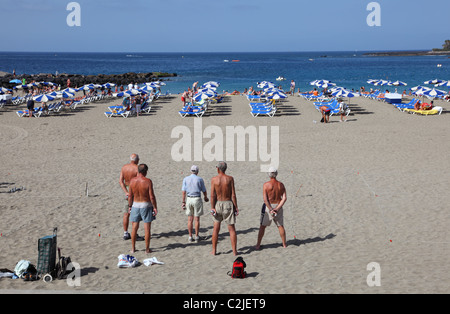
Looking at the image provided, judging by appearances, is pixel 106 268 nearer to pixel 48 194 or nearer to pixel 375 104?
Result: pixel 48 194

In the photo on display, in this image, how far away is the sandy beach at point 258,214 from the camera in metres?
5.95

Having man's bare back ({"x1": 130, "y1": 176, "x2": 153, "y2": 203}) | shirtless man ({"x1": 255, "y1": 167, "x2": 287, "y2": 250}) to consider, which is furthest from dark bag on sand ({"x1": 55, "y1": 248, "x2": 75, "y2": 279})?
shirtless man ({"x1": 255, "y1": 167, "x2": 287, "y2": 250})

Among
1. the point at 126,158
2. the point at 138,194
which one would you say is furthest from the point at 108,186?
the point at 138,194

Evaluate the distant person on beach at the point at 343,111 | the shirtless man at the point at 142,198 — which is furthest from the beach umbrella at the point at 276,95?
the shirtless man at the point at 142,198

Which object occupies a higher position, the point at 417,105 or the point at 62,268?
the point at 417,105

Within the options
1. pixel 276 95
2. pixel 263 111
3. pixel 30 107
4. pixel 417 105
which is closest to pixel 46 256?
pixel 263 111

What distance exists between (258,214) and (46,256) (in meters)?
4.26

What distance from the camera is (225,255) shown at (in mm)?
6863

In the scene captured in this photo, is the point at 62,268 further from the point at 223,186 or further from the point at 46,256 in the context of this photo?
the point at 223,186

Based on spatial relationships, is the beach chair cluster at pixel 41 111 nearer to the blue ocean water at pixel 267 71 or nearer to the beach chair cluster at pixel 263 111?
the beach chair cluster at pixel 263 111

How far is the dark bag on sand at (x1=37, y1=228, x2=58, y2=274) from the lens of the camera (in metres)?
5.94

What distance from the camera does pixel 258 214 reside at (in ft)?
29.3

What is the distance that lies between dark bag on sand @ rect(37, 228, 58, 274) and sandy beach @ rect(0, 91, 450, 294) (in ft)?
0.67

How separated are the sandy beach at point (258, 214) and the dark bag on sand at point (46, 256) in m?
0.20
